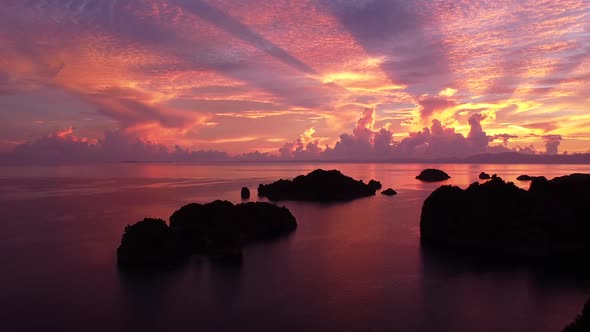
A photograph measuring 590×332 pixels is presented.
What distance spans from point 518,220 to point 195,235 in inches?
1827

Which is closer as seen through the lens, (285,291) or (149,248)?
(285,291)

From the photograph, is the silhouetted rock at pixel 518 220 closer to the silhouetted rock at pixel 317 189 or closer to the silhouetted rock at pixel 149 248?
the silhouetted rock at pixel 149 248

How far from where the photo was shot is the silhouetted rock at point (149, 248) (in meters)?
48.4

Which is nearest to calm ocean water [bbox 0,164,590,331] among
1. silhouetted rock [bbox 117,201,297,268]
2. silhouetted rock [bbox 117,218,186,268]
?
silhouetted rock [bbox 117,218,186,268]

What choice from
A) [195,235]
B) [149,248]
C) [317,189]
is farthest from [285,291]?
[317,189]

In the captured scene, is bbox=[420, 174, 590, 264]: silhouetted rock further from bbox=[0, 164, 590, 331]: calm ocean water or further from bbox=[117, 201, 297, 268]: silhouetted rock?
bbox=[117, 201, 297, 268]: silhouetted rock

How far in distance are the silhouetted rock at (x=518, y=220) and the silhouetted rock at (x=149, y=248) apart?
42.4 metres

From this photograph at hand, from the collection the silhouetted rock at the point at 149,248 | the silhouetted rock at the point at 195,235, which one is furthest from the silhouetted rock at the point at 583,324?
the silhouetted rock at the point at 149,248

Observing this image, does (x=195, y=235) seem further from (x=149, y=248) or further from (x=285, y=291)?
(x=285, y=291)

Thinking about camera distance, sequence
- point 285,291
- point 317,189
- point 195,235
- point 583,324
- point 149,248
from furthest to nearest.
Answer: point 317,189 < point 195,235 < point 149,248 < point 285,291 < point 583,324

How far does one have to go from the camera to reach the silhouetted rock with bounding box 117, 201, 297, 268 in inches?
1918

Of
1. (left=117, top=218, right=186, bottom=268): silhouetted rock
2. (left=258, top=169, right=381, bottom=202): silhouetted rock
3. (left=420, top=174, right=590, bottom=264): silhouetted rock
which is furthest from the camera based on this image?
(left=258, top=169, right=381, bottom=202): silhouetted rock

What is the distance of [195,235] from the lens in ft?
182

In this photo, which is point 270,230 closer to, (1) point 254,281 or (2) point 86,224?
(1) point 254,281
